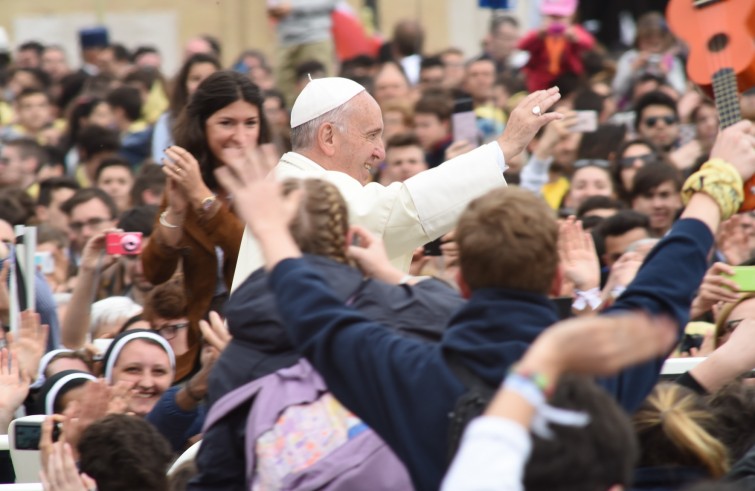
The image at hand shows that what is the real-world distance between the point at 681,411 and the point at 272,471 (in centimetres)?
106

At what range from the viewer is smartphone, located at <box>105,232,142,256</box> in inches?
242

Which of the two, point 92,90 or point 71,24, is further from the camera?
point 71,24

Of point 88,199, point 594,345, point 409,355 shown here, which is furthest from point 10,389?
point 88,199

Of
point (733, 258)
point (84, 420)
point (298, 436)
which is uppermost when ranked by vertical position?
point (298, 436)

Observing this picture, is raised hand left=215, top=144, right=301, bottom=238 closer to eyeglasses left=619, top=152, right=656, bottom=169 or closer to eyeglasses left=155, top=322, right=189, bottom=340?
eyeglasses left=155, top=322, right=189, bottom=340

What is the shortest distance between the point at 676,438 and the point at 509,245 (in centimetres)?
92

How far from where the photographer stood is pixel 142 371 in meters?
5.51

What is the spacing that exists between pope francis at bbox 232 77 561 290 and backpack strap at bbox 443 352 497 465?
4.08 feet

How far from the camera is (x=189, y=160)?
16.6ft

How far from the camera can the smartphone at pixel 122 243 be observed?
20.2 ft

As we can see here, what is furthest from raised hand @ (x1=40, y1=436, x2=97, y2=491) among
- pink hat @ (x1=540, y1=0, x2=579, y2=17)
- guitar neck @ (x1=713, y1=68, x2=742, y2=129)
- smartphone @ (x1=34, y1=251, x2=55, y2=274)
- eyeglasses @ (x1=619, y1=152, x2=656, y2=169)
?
pink hat @ (x1=540, y1=0, x2=579, y2=17)

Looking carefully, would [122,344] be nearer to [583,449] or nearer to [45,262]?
[45,262]

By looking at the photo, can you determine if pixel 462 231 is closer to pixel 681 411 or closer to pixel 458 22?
pixel 681 411

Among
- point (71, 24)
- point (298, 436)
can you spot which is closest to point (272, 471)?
point (298, 436)
